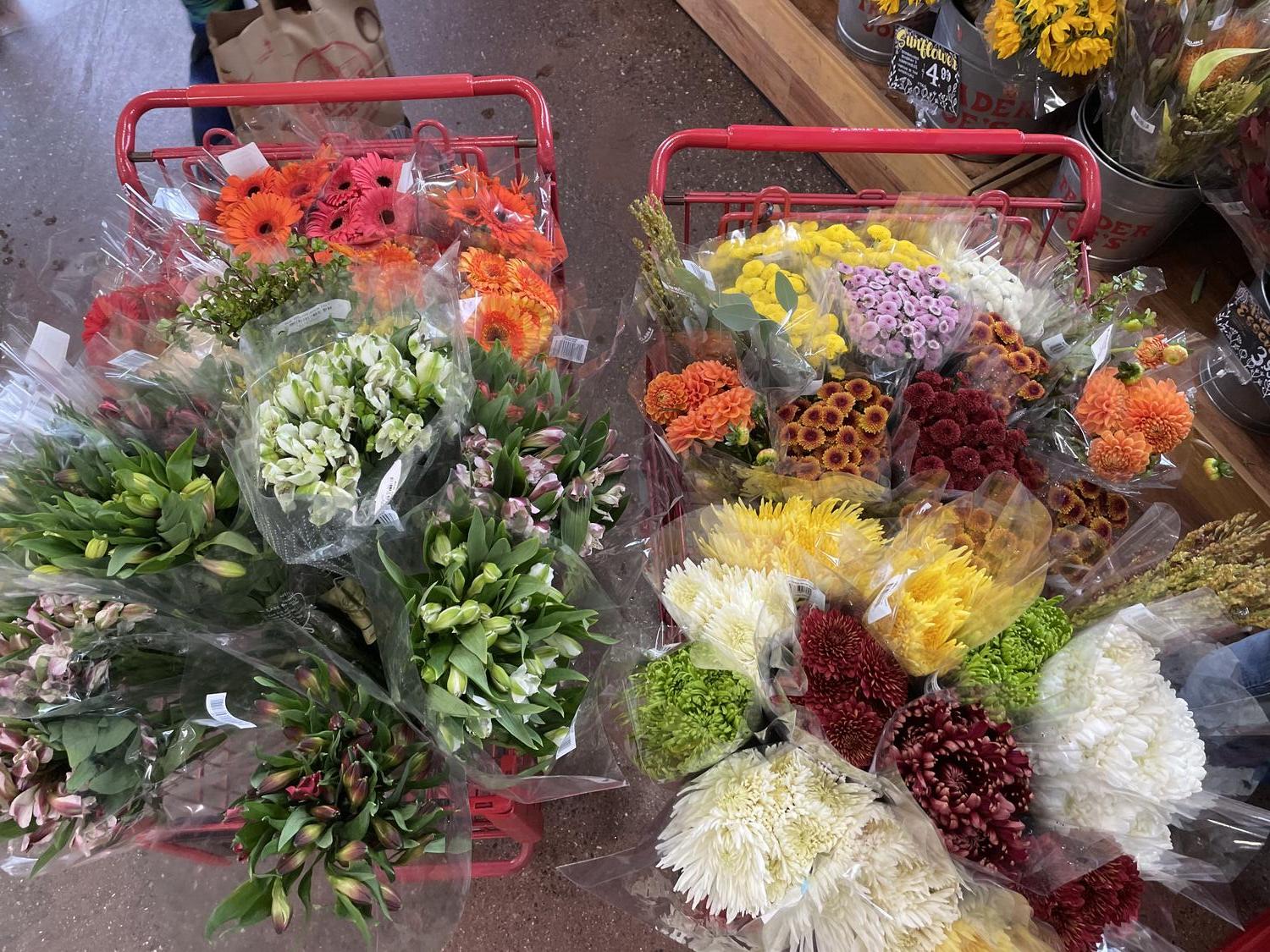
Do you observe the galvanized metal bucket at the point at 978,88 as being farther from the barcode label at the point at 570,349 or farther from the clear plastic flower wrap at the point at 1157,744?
the clear plastic flower wrap at the point at 1157,744

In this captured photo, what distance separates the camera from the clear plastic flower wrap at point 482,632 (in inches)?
28.4

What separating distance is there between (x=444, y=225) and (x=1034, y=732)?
1.01 m

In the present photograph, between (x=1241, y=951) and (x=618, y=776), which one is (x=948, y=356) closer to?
(x=618, y=776)

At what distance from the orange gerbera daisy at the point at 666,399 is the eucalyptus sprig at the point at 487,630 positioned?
1.09 ft

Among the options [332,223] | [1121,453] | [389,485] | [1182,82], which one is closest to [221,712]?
[389,485]

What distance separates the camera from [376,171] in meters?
1.29

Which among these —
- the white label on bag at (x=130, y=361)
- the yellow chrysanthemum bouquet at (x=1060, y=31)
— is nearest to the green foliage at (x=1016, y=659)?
the white label on bag at (x=130, y=361)

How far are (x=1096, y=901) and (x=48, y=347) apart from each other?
1143 mm

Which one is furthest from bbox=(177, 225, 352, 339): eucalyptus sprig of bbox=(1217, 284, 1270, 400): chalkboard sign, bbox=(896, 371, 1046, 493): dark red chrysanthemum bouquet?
bbox=(1217, 284, 1270, 400): chalkboard sign

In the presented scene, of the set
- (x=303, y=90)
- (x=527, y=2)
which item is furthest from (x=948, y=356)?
(x=527, y=2)

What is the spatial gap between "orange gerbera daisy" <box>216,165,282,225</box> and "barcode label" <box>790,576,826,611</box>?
0.96m

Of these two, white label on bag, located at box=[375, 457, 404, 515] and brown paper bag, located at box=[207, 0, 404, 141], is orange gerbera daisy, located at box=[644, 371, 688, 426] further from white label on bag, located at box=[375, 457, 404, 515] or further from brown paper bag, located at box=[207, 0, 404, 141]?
brown paper bag, located at box=[207, 0, 404, 141]

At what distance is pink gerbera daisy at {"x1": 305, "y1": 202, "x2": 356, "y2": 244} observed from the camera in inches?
48.0

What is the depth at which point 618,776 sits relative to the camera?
0.88 meters
